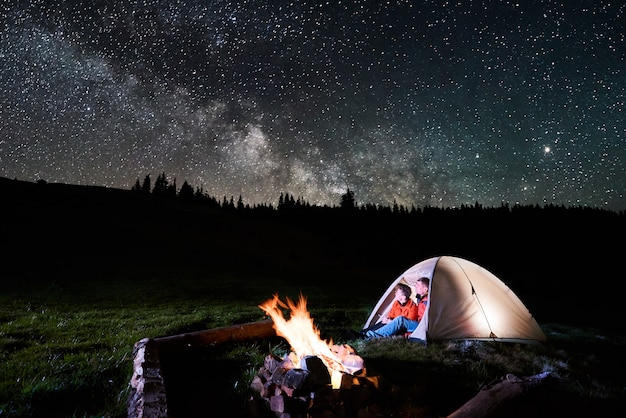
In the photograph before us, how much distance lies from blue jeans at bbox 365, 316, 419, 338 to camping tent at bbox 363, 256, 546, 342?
25 centimetres

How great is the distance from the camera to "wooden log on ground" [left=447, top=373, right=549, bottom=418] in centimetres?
347

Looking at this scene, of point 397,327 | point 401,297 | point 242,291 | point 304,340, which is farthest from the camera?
point 242,291

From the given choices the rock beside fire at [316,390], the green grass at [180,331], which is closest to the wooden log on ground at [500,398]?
Result: the rock beside fire at [316,390]

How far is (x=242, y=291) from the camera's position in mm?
21234

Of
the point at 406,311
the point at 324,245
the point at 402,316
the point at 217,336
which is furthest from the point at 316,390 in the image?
the point at 324,245

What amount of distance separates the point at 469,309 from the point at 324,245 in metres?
45.7

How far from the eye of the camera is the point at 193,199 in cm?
10450

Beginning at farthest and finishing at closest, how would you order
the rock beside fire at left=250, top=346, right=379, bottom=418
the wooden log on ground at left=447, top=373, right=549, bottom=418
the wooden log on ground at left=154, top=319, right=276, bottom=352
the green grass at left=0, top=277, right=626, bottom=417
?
1. the wooden log on ground at left=154, top=319, right=276, bottom=352
2. the green grass at left=0, top=277, right=626, bottom=417
3. the rock beside fire at left=250, top=346, right=379, bottom=418
4. the wooden log on ground at left=447, top=373, right=549, bottom=418

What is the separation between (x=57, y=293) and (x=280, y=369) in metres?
17.6

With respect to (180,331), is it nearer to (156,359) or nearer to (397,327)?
(156,359)

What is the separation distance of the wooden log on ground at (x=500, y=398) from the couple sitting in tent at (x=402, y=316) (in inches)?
203

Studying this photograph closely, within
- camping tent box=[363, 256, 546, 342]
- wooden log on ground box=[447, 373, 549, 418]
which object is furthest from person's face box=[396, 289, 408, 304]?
wooden log on ground box=[447, 373, 549, 418]

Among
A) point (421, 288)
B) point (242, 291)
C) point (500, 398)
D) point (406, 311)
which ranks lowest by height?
point (242, 291)

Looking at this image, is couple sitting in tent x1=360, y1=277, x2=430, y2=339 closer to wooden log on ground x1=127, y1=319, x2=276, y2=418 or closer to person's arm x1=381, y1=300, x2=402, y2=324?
person's arm x1=381, y1=300, x2=402, y2=324
